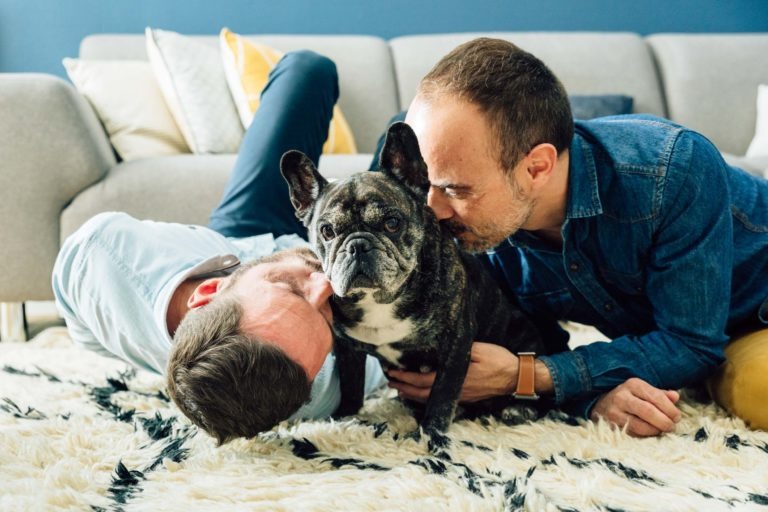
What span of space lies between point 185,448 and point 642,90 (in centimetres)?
326

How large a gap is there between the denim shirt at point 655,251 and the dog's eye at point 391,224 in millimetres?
424

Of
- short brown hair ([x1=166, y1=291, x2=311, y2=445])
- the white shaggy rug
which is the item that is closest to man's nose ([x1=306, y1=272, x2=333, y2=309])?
short brown hair ([x1=166, y1=291, x2=311, y2=445])

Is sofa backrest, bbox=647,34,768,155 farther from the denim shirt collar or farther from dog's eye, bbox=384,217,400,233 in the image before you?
dog's eye, bbox=384,217,400,233

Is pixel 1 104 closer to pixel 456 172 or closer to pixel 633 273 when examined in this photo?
pixel 456 172

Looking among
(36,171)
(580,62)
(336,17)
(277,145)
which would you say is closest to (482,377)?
(277,145)

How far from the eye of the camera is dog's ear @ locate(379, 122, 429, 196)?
135 centimetres

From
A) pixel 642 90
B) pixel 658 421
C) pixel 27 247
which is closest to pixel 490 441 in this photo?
pixel 658 421

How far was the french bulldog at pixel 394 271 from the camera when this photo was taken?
1.32 metres

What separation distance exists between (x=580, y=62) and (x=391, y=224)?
2.76 metres

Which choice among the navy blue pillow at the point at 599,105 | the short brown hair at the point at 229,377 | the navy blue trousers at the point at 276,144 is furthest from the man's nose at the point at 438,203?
the navy blue pillow at the point at 599,105

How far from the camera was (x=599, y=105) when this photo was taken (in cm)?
327

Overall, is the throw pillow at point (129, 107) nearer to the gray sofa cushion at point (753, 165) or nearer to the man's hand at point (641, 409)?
the man's hand at point (641, 409)

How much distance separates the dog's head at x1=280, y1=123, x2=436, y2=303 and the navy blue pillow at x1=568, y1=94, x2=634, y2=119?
201 centimetres

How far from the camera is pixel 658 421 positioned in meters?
1.37
